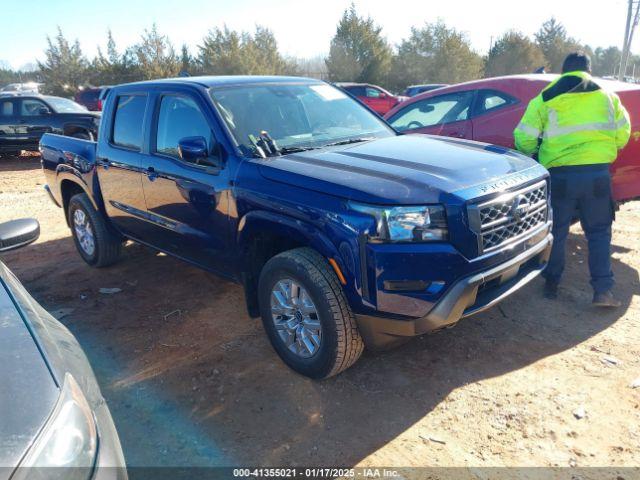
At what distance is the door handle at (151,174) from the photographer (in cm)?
402

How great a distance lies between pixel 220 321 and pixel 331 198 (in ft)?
6.03

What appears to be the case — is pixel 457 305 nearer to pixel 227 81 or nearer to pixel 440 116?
pixel 227 81

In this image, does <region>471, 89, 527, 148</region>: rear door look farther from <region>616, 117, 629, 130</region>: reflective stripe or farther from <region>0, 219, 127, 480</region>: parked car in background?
<region>0, 219, 127, 480</region>: parked car in background

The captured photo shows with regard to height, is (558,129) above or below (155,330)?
above

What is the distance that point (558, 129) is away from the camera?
13.4ft

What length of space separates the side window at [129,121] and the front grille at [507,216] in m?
2.89

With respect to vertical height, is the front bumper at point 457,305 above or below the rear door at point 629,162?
below

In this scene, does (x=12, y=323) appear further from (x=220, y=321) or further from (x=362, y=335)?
(x=220, y=321)

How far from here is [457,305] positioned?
8.73 ft

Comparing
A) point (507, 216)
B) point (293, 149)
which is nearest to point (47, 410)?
point (293, 149)

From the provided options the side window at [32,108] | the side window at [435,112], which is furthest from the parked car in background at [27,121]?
the side window at [435,112]

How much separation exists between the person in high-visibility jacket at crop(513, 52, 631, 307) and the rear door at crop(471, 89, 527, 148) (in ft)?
2.91

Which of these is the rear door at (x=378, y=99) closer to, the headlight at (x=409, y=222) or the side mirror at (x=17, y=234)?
the headlight at (x=409, y=222)

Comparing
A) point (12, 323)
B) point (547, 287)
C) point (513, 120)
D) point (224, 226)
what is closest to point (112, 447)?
point (12, 323)
